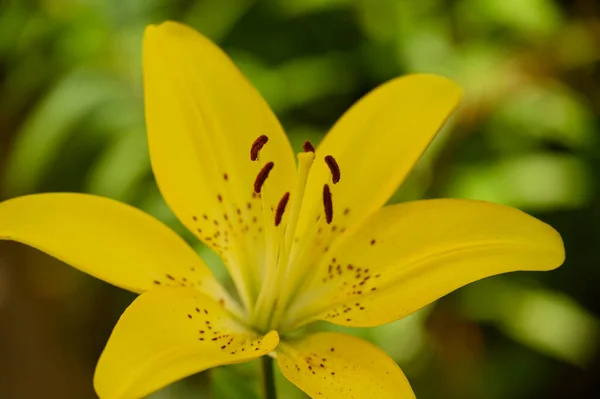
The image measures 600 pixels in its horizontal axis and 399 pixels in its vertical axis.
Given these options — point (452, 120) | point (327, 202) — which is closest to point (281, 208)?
point (327, 202)

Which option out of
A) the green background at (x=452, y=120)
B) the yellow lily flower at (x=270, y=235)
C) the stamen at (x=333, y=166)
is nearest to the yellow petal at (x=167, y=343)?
the yellow lily flower at (x=270, y=235)

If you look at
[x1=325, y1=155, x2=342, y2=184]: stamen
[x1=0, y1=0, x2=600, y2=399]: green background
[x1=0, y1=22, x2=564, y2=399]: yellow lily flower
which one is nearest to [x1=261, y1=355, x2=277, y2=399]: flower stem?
[x1=0, y1=22, x2=564, y2=399]: yellow lily flower

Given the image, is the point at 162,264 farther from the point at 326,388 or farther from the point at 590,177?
the point at 590,177

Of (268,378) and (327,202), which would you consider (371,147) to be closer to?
(327,202)

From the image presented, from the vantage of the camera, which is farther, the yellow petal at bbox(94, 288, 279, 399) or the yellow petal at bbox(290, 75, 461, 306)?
the yellow petal at bbox(290, 75, 461, 306)

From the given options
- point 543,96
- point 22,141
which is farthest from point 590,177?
point 22,141

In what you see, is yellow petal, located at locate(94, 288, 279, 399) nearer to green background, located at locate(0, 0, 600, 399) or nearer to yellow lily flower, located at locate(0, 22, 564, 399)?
yellow lily flower, located at locate(0, 22, 564, 399)

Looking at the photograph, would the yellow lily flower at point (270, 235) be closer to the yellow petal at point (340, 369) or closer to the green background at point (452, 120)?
the yellow petal at point (340, 369)
